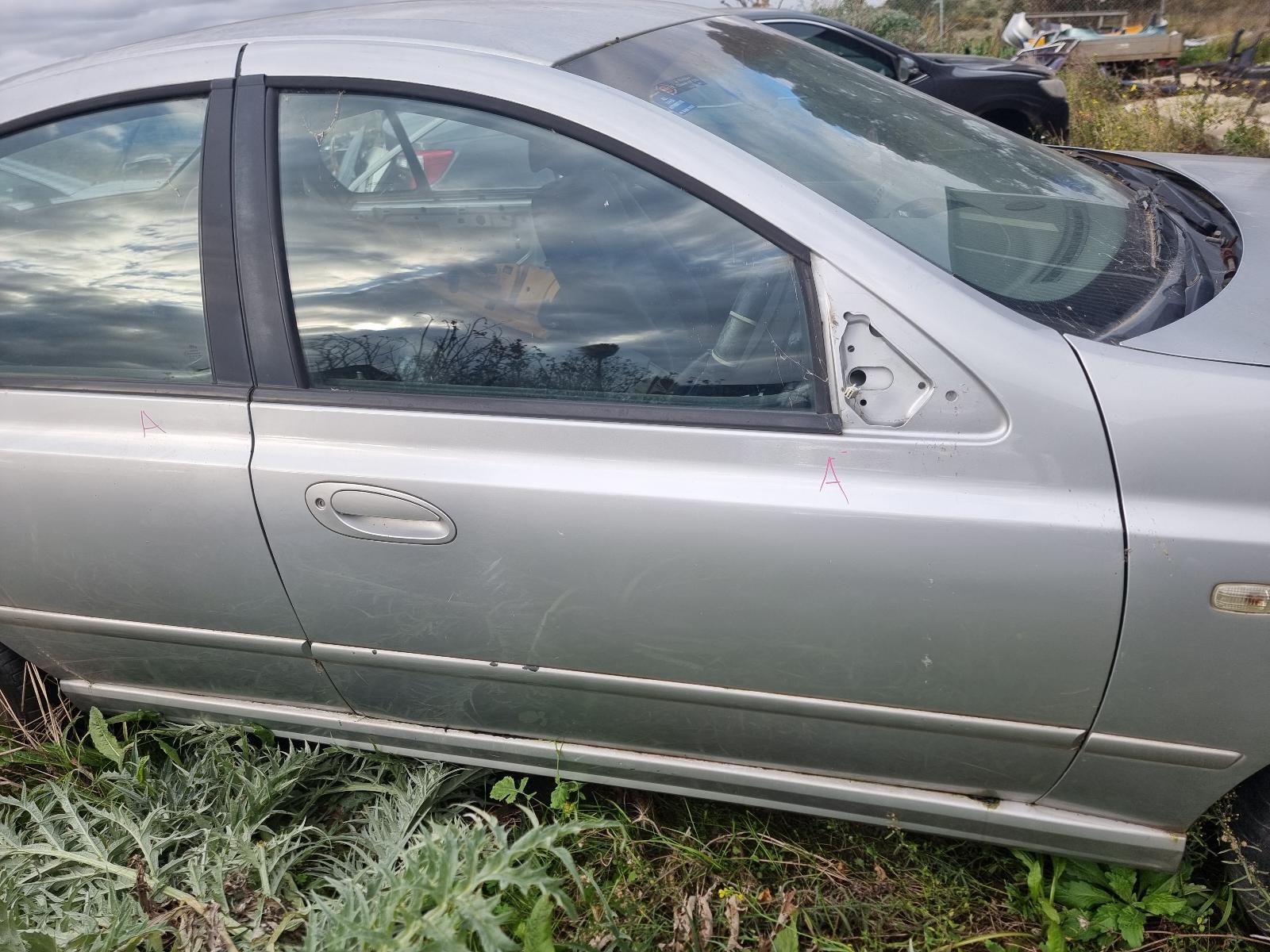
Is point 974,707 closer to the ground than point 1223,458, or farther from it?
closer to the ground

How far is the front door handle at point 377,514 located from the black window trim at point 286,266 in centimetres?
17

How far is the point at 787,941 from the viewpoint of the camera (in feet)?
5.71

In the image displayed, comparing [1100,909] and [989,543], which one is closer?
[989,543]

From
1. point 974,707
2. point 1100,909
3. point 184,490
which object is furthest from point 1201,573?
point 184,490

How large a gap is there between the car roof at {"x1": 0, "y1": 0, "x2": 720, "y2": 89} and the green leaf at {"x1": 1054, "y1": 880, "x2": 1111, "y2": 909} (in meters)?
1.85

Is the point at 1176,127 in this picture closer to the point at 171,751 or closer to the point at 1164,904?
the point at 1164,904

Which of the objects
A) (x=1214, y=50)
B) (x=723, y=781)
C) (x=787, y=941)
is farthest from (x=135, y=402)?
(x=1214, y=50)

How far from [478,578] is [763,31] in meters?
1.72

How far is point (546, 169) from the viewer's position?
177cm

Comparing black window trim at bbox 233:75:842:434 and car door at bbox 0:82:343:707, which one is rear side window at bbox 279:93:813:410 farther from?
car door at bbox 0:82:343:707

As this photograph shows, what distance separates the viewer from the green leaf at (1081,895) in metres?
1.86

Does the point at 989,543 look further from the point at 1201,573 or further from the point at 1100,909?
the point at 1100,909

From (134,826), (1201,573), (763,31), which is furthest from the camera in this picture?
(763,31)

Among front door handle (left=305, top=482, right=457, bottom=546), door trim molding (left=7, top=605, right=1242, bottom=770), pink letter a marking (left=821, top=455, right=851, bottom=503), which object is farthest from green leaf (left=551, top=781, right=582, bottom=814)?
pink letter a marking (left=821, top=455, right=851, bottom=503)
